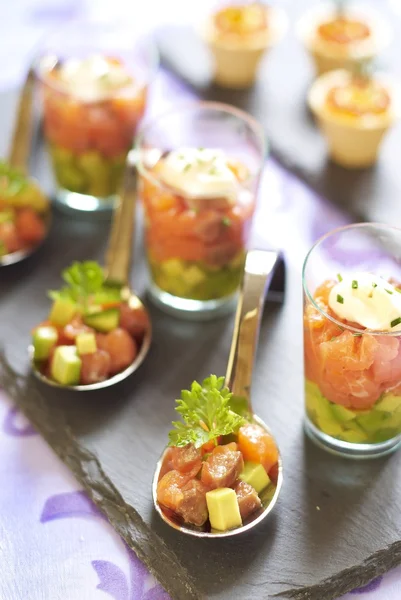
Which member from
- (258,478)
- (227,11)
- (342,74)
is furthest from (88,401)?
(227,11)

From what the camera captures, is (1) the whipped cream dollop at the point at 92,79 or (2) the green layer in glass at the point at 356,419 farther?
(1) the whipped cream dollop at the point at 92,79

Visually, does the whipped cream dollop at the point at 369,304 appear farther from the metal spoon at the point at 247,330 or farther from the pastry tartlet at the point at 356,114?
the pastry tartlet at the point at 356,114

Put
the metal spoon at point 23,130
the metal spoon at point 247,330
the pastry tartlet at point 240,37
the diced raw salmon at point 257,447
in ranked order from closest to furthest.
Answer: the diced raw salmon at point 257,447, the metal spoon at point 247,330, the metal spoon at point 23,130, the pastry tartlet at point 240,37

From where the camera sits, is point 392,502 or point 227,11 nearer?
point 392,502

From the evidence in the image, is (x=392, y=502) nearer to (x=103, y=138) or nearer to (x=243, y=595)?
(x=243, y=595)

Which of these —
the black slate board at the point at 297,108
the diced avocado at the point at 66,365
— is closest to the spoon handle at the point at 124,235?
the diced avocado at the point at 66,365

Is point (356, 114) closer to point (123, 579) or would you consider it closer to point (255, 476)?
point (255, 476)
